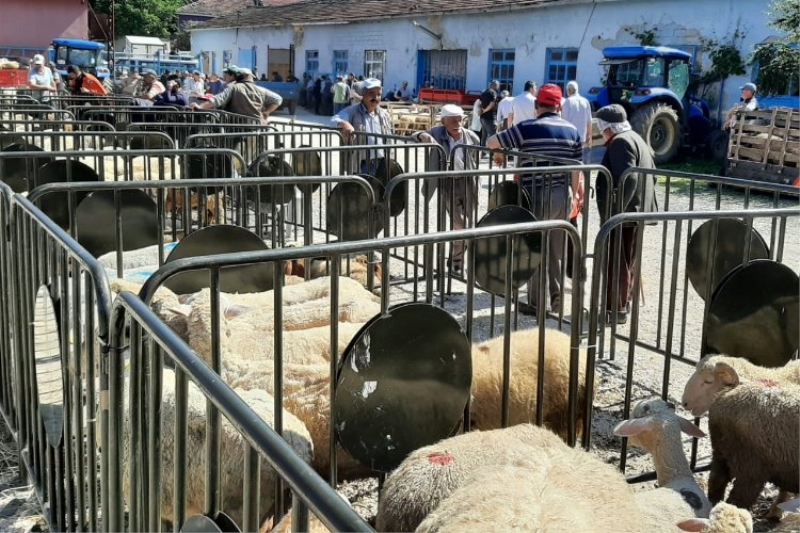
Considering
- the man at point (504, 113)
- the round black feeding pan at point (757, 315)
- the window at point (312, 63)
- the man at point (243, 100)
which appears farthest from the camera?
the window at point (312, 63)

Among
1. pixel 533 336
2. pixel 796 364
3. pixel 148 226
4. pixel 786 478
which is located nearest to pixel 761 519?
pixel 786 478

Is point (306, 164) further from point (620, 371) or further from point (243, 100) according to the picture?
point (620, 371)

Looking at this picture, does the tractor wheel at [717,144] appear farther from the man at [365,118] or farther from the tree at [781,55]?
the man at [365,118]

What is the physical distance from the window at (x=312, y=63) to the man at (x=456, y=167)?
107ft

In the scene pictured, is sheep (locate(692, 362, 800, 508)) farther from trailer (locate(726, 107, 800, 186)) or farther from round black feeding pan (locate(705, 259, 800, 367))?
trailer (locate(726, 107, 800, 186))

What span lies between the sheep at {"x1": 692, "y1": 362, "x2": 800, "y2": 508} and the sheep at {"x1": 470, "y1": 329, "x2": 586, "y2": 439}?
694 mm

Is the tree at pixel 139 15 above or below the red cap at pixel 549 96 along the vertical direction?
above

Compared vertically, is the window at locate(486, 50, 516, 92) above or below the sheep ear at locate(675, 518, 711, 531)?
above

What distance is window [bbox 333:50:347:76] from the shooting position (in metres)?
38.1

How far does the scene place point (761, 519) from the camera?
3.81m

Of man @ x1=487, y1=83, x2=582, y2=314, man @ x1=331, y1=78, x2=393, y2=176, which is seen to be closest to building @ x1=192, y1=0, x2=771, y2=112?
man @ x1=331, y1=78, x2=393, y2=176

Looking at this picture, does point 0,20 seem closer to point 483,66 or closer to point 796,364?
point 483,66

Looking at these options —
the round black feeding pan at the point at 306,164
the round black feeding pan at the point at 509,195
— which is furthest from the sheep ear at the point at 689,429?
the round black feeding pan at the point at 306,164

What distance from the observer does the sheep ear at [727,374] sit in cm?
373
